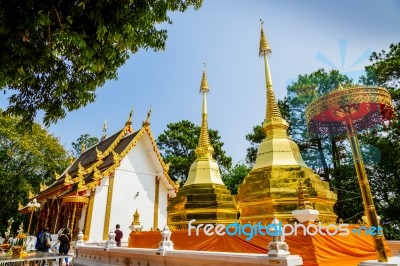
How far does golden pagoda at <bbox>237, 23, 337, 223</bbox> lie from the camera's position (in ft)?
29.7

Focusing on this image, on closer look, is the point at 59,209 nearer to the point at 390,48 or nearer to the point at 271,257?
the point at 271,257

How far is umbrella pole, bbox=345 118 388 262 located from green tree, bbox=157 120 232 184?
74.3 feet

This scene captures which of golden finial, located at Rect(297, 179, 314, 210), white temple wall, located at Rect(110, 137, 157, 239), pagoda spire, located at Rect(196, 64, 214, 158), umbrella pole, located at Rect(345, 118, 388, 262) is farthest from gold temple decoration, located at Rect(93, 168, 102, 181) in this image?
umbrella pole, located at Rect(345, 118, 388, 262)

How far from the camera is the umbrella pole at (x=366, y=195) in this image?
429cm

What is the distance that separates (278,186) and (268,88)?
5053 mm

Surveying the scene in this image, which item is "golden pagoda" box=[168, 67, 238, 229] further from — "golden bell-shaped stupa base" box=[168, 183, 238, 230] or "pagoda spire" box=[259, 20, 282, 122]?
"pagoda spire" box=[259, 20, 282, 122]

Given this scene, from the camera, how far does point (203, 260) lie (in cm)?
664

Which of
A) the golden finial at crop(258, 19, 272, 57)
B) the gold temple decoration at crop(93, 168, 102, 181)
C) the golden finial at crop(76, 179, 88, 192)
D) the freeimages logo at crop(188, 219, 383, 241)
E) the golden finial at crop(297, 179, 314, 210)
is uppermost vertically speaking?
the golden finial at crop(258, 19, 272, 57)

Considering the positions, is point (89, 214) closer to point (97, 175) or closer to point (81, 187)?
point (81, 187)

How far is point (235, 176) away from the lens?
28.0 meters

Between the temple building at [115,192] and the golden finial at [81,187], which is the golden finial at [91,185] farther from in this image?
the golden finial at [81,187]

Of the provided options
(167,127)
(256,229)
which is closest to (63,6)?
(256,229)

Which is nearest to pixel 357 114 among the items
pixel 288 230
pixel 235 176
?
pixel 288 230

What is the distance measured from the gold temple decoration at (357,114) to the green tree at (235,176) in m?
21.4
